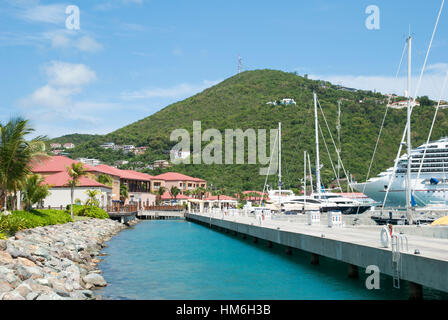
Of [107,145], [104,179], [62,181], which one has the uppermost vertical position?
[107,145]

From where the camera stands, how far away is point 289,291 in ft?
53.5

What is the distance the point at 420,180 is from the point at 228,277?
60.4 m

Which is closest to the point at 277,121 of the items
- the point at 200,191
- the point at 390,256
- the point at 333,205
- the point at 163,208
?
the point at 200,191

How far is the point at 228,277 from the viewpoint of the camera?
19.2 m

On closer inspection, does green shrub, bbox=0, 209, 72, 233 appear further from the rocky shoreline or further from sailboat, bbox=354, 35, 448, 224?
sailboat, bbox=354, 35, 448, 224

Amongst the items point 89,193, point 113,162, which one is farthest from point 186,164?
point 89,193

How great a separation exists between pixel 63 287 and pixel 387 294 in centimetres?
998

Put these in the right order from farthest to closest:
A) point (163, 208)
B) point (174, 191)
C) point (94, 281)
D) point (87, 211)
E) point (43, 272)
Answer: point (174, 191)
point (163, 208)
point (87, 211)
point (94, 281)
point (43, 272)

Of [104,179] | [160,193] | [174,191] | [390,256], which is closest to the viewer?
[390,256]

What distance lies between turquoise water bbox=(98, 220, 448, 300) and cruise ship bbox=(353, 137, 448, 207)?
47155 millimetres

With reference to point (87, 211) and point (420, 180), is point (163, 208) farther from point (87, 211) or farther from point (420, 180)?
point (420, 180)

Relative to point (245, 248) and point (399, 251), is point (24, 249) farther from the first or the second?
point (245, 248)

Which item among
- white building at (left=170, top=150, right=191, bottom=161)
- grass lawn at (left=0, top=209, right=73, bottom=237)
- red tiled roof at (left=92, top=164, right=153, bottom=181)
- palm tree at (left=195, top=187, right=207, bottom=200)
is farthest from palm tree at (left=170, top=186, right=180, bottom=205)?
grass lawn at (left=0, top=209, right=73, bottom=237)

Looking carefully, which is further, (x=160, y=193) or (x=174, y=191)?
(x=160, y=193)
